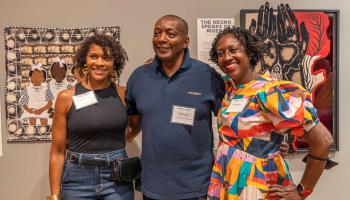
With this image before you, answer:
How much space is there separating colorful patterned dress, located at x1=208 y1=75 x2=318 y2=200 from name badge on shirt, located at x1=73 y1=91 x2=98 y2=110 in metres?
0.66

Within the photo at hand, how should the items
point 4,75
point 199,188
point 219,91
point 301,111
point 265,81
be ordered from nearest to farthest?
point 301,111 < point 265,81 < point 199,188 < point 219,91 < point 4,75

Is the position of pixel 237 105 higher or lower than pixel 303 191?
higher

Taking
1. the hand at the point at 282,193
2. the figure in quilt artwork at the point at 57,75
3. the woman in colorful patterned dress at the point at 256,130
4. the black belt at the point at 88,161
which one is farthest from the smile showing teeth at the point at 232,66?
the figure in quilt artwork at the point at 57,75

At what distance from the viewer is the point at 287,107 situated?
1223 millimetres

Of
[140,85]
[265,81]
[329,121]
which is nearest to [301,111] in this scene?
[265,81]

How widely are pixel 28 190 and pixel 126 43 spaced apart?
1.17 metres

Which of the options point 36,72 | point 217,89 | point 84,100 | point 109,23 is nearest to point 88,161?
point 84,100

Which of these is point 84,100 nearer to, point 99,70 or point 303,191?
point 99,70

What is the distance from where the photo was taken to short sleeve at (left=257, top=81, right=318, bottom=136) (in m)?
1.22

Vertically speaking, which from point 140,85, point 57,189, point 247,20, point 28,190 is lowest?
point 28,190

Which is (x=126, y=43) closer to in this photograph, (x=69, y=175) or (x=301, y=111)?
(x=69, y=175)

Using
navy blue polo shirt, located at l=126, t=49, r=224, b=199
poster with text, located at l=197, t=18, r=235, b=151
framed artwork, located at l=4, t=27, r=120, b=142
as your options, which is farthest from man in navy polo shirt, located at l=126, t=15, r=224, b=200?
framed artwork, located at l=4, t=27, r=120, b=142

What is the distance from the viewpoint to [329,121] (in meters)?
2.15

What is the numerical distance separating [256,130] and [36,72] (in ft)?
4.77
